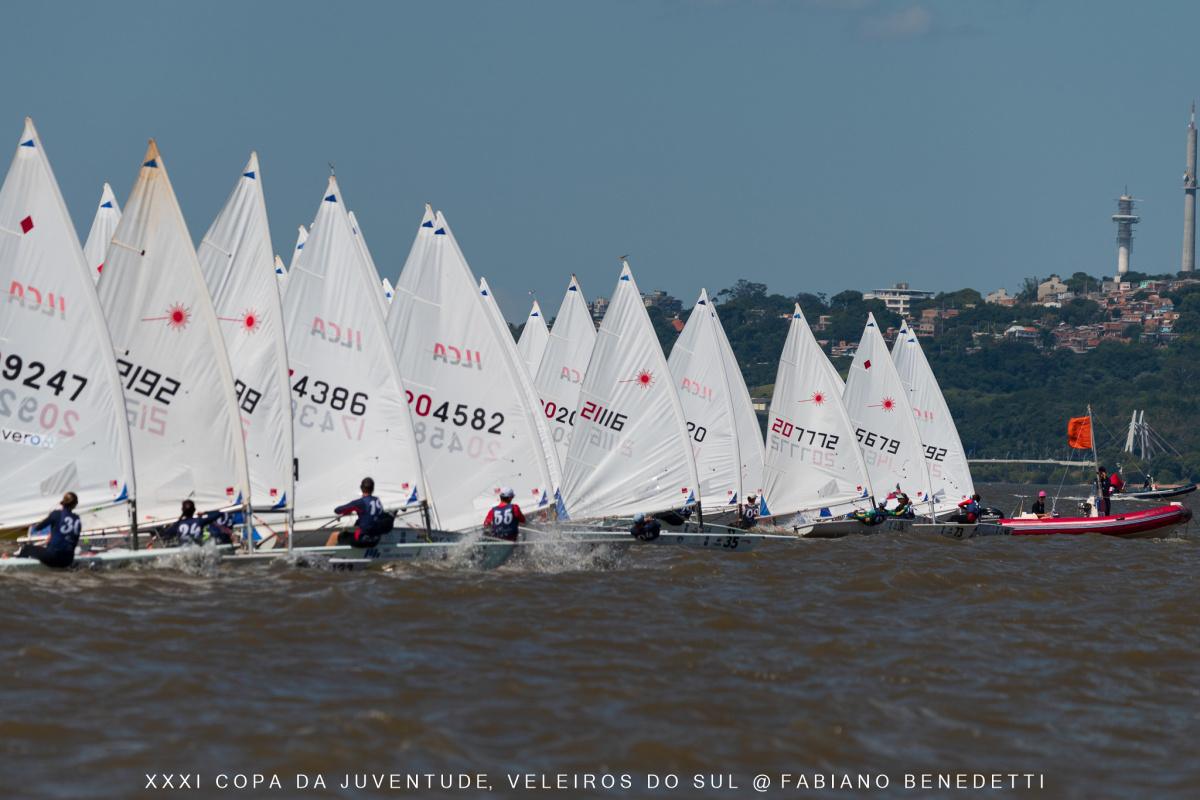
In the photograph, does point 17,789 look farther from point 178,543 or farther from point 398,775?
point 178,543

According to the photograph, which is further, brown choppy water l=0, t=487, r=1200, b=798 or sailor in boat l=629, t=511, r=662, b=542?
sailor in boat l=629, t=511, r=662, b=542

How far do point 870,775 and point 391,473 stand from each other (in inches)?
523

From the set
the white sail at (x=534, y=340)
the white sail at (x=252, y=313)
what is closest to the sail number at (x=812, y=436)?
the white sail at (x=534, y=340)

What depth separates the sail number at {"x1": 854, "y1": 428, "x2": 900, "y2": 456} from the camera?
145 feet

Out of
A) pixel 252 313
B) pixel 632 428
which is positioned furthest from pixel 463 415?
pixel 632 428

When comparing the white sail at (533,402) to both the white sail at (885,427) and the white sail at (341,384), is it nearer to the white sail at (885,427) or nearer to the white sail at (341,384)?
the white sail at (341,384)

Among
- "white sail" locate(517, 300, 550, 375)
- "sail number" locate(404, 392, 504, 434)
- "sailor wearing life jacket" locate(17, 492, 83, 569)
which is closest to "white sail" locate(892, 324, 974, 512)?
"white sail" locate(517, 300, 550, 375)

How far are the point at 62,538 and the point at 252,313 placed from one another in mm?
5519

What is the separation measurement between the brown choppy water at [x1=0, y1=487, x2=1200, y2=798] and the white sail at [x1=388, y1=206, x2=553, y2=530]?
10.3 feet

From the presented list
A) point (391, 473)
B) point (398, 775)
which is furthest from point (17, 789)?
point (391, 473)

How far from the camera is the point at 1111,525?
42.2 meters

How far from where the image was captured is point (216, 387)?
23.6 meters

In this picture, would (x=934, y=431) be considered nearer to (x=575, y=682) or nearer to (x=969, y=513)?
(x=969, y=513)

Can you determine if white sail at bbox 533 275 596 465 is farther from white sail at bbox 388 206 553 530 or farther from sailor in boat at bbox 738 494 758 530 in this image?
white sail at bbox 388 206 553 530
